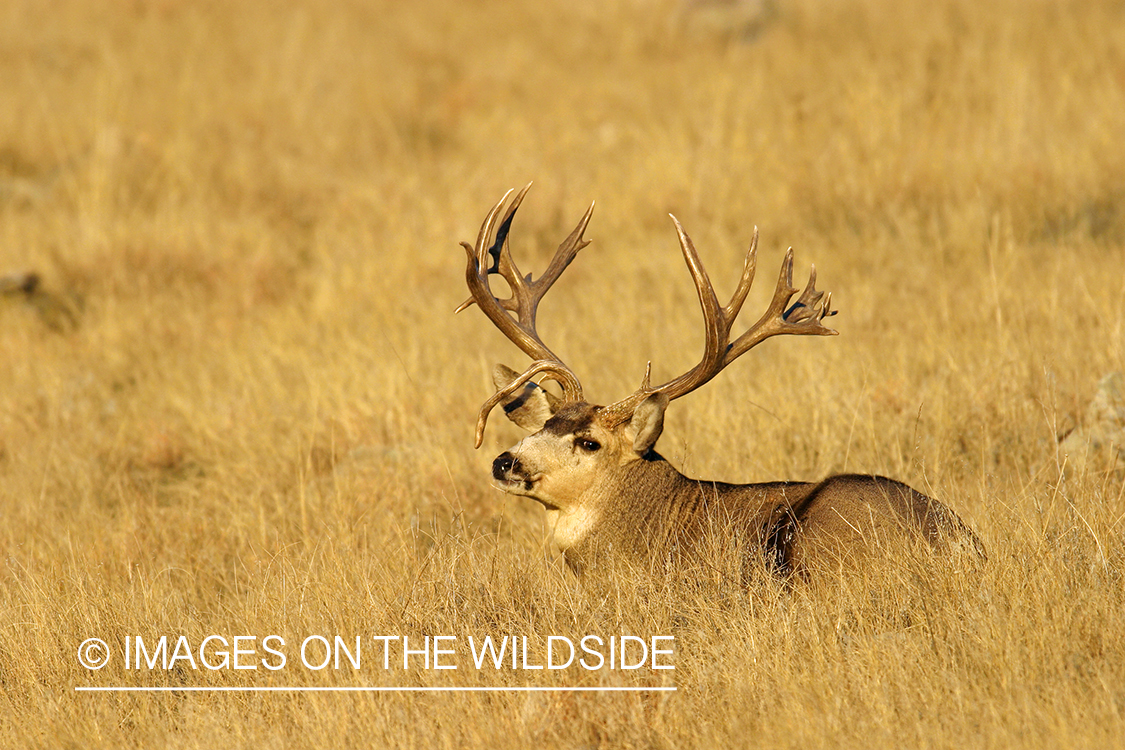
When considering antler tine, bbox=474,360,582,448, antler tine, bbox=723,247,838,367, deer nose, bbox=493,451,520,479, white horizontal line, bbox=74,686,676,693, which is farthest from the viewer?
antler tine, bbox=723,247,838,367

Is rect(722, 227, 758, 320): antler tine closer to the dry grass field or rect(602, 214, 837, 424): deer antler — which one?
rect(602, 214, 837, 424): deer antler

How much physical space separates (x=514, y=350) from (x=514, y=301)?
247 centimetres

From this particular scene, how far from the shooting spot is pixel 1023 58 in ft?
38.2

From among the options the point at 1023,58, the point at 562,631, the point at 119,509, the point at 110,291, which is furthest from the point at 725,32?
the point at 562,631

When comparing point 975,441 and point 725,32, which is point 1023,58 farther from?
point 975,441

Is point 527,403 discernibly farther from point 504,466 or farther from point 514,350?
point 514,350

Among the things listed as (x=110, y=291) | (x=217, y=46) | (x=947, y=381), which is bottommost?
(x=947, y=381)

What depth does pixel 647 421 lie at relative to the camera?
16.9 feet

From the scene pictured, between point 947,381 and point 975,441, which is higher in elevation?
point 947,381

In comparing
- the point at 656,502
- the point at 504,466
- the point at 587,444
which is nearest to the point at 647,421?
the point at 587,444

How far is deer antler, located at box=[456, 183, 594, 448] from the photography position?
16.8ft

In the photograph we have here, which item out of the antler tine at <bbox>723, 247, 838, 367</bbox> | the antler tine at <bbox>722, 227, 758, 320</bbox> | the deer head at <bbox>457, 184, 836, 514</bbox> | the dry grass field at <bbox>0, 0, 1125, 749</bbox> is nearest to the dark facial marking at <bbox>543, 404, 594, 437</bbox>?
the deer head at <bbox>457, 184, 836, 514</bbox>

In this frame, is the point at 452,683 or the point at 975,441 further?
the point at 975,441

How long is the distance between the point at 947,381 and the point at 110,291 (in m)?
7.18
